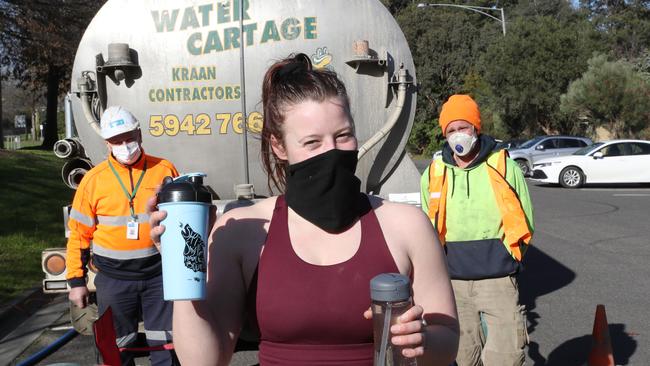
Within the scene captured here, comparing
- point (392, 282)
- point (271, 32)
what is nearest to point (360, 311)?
point (392, 282)

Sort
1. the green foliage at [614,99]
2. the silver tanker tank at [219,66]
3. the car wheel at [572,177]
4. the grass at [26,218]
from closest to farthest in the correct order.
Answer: the silver tanker tank at [219,66]
the grass at [26,218]
the car wheel at [572,177]
the green foliage at [614,99]

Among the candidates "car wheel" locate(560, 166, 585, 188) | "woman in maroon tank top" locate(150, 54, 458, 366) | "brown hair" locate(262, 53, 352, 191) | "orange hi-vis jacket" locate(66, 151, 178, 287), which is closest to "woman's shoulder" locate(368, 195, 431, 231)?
"woman in maroon tank top" locate(150, 54, 458, 366)

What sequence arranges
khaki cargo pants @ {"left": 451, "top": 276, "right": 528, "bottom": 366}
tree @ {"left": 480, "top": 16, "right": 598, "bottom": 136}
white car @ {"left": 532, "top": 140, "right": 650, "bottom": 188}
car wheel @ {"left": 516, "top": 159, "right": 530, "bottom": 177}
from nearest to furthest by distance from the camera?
khaki cargo pants @ {"left": 451, "top": 276, "right": 528, "bottom": 366}
white car @ {"left": 532, "top": 140, "right": 650, "bottom": 188}
car wheel @ {"left": 516, "top": 159, "right": 530, "bottom": 177}
tree @ {"left": 480, "top": 16, "right": 598, "bottom": 136}

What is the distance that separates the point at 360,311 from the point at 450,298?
0.29 m

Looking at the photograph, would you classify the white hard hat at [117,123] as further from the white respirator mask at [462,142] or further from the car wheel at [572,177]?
the car wheel at [572,177]

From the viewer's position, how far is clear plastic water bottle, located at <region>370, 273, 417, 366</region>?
1.49m

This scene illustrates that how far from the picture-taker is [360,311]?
1.75 meters

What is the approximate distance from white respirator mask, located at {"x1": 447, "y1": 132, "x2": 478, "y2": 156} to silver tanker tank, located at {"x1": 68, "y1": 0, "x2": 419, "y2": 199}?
114 cm

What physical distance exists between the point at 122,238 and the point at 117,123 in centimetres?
70

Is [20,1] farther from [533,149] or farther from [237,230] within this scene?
[237,230]

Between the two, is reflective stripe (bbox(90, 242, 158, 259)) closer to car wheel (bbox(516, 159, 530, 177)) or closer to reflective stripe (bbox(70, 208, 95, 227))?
reflective stripe (bbox(70, 208, 95, 227))

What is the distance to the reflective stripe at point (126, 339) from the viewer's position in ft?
13.5

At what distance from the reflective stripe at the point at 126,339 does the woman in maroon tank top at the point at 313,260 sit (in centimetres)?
252

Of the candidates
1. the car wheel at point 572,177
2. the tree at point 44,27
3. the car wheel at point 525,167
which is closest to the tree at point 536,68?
the car wheel at point 525,167
